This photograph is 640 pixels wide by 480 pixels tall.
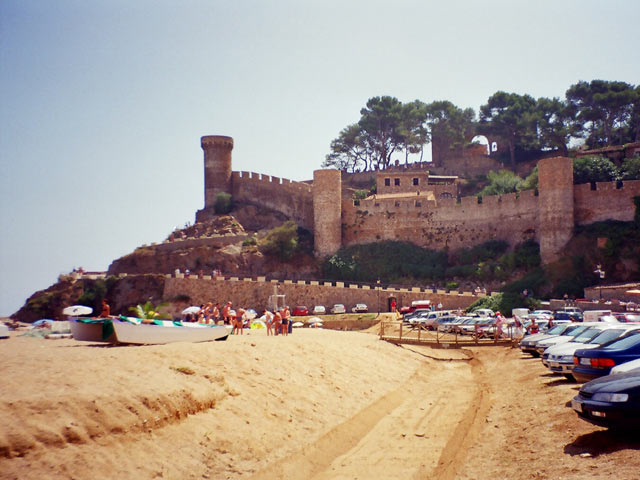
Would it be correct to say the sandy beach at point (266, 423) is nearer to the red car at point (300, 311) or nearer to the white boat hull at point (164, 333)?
the white boat hull at point (164, 333)

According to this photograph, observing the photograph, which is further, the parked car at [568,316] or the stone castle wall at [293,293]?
the stone castle wall at [293,293]

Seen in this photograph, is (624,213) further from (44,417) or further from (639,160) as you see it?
(44,417)

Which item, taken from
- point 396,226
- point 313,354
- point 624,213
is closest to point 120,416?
point 313,354

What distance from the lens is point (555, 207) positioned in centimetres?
4022

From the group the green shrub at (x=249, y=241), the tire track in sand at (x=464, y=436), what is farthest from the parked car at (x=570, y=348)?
the green shrub at (x=249, y=241)

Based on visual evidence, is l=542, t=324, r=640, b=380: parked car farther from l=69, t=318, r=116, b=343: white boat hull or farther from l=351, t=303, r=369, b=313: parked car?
l=351, t=303, r=369, b=313: parked car

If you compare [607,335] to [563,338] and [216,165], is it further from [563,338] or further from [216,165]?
[216,165]

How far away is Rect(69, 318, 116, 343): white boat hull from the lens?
16.3 m

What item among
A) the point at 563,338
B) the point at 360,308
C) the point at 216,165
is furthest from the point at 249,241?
the point at 563,338

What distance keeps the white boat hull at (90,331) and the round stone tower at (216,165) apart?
1755 inches

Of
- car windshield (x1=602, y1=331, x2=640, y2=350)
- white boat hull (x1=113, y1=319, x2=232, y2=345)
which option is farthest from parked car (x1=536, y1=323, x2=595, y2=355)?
white boat hull (x1=113, y1=319, x2=232, y2=345)

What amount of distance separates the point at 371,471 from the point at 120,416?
3769 millimetres

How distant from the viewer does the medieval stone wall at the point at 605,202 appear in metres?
39.5

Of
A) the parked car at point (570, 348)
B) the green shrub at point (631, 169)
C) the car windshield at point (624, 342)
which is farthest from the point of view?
the green shrub at point (631, 169)
